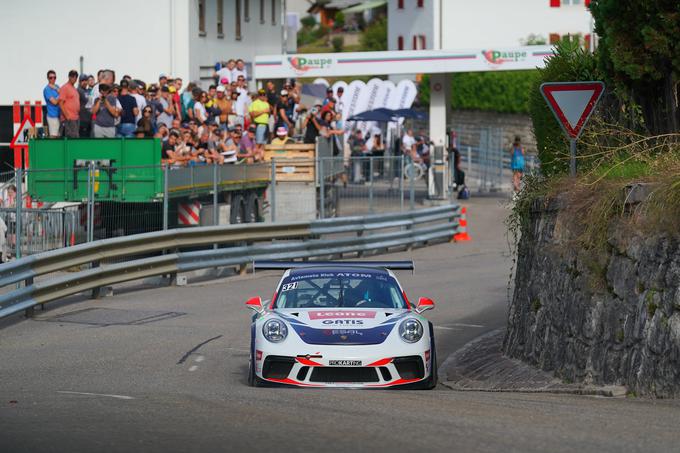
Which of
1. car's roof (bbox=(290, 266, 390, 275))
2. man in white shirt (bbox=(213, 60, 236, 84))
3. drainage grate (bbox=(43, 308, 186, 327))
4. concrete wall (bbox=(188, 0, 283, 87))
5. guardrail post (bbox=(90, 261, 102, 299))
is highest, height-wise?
concrete wall (bbox=(188, 0, 283, 87))

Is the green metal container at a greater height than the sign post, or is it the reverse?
the sign post

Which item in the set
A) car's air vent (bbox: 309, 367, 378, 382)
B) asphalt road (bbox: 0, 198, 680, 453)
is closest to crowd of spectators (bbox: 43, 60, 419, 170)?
asphalt road (bbox: 0, 198, 680, 453)

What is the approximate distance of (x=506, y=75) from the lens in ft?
188

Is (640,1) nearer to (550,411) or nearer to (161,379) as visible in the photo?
(550,411)

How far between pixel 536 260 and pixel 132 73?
26.8 meters

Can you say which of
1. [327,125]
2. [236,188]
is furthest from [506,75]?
[236,188]

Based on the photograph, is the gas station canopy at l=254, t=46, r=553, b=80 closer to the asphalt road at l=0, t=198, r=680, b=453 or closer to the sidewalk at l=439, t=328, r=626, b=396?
the asphalt road at l=0, t=198, r=680, b=453

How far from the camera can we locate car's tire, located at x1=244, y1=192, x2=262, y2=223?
26.2 meters

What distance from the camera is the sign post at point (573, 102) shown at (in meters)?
12.2

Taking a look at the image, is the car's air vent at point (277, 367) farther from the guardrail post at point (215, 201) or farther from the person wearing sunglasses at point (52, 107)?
the person wearing sunglasses at point (52, 107)

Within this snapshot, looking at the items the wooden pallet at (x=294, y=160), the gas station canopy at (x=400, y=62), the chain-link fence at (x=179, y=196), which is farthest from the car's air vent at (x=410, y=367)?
the gas station canopy at (x=400, y=62)

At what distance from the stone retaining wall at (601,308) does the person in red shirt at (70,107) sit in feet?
43.5

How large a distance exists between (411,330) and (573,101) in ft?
9.23

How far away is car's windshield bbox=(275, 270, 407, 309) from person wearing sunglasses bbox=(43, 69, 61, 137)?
13.6 m
